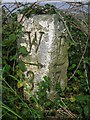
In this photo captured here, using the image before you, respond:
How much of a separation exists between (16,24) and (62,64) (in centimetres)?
57

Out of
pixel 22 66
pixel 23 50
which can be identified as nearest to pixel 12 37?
pixel 23 50

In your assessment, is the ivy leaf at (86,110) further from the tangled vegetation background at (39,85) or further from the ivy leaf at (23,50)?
the ivy leaf at (23,50)

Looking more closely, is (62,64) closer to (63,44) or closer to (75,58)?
(63,44)

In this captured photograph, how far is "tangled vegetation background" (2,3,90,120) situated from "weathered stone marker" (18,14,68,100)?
6cm

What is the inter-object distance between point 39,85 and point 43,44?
36 cm

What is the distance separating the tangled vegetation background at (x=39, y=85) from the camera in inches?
117

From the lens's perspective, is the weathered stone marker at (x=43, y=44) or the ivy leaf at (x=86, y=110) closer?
the ivy leaf at (x=86, y=110)

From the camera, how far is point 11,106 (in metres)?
3.00

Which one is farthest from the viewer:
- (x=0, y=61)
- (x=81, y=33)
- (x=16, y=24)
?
(x=81, y=33)

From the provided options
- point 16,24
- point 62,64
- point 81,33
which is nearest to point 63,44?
point 62,64

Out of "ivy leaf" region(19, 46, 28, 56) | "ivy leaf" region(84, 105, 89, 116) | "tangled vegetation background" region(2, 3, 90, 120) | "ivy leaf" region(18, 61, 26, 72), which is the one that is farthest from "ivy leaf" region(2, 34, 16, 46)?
"ivy leaf" region(84, 105, 89, 116)

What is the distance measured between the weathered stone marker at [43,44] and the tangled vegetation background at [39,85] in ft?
0.20

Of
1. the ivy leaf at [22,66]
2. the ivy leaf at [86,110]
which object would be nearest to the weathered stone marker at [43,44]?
the ivy leaf at [22,66]

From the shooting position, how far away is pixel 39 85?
3246 millimetres
